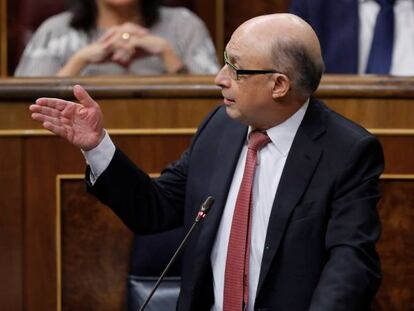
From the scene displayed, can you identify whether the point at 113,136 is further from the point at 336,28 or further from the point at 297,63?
the point at 336,28

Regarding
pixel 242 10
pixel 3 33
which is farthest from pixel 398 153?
pixel 3 33

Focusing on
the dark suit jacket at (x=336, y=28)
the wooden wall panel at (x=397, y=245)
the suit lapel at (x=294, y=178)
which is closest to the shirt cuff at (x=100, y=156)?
the suit lapel at (x=294, y=178)

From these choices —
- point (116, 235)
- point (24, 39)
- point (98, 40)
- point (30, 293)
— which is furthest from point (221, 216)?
point (24, 39)

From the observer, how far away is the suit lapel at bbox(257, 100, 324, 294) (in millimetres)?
1592

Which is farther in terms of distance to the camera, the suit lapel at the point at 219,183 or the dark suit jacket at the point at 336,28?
the dark suit jacket at the point at 336,28

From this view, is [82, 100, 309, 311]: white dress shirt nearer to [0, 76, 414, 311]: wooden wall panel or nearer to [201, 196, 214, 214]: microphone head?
[201, 196, 214, 214]: microphone head

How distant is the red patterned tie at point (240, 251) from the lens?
162 centimetres

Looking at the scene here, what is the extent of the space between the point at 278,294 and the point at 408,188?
52cm

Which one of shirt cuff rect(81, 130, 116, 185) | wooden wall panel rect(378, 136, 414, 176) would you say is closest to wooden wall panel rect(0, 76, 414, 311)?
wooden wall panel rect(378, 136, 414, 176)

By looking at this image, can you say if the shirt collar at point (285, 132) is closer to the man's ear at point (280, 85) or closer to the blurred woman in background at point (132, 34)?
the man's ear at point (280, 85)

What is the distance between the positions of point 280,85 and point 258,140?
0.10 m

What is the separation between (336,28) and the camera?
8.21 ft

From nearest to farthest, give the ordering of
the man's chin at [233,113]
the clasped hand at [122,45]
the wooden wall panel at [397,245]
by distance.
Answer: the man's chin at [233,113]
the wooden wall panel at [397,245]
the clasped hand at [122,45]

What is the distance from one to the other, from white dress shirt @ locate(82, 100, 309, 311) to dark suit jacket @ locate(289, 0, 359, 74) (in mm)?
847
